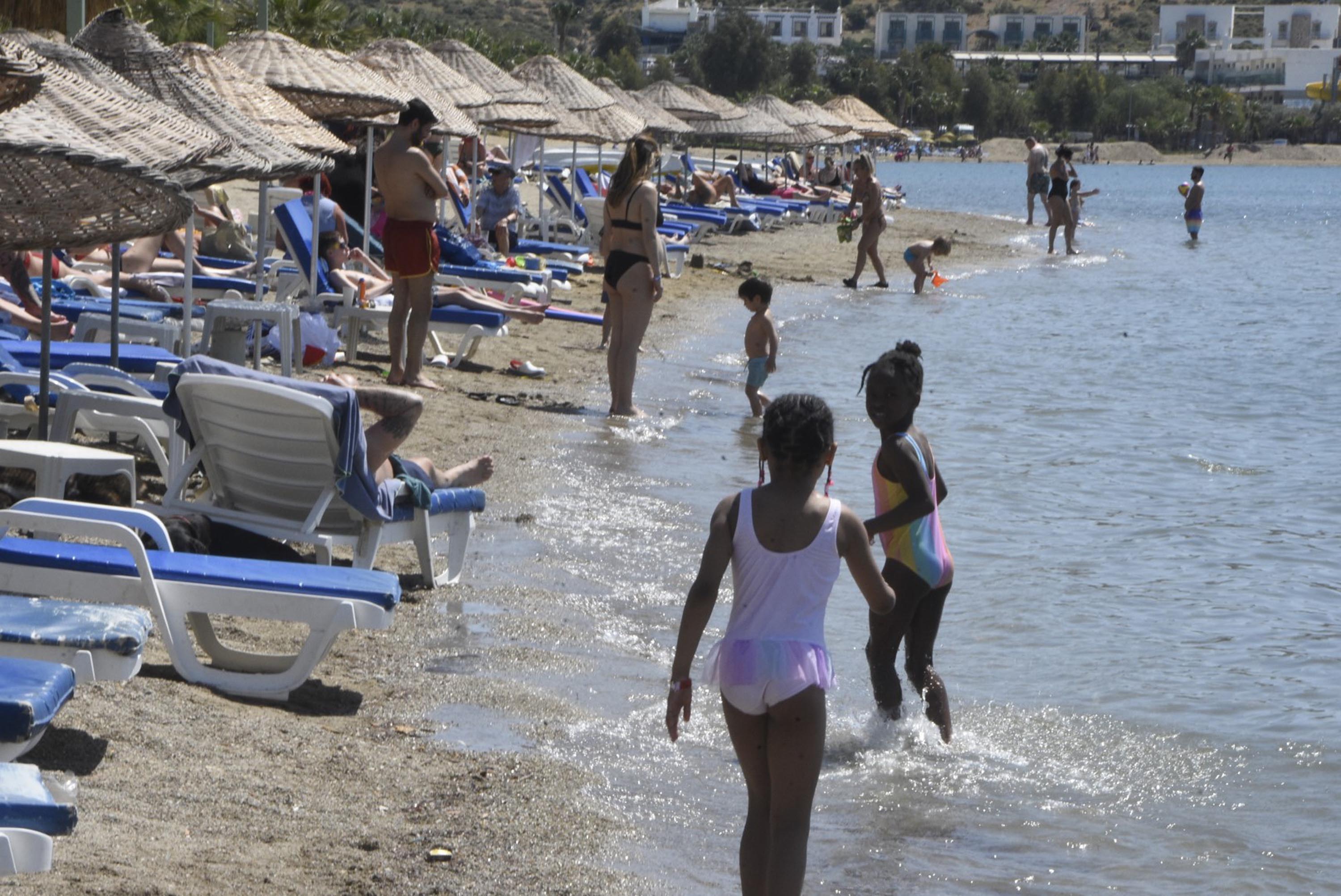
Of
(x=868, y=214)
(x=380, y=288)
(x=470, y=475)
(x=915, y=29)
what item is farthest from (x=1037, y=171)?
(x=915, y=29)

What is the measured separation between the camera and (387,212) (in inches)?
378

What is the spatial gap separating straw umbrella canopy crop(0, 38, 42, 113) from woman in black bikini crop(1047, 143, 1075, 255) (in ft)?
81.8

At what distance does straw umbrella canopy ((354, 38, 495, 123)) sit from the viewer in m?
15.6

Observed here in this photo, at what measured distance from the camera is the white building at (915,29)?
190875 millimetres

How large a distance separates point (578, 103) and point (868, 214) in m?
3.95

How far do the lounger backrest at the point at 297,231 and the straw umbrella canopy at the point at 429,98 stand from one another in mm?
2483

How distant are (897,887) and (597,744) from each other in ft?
3.58

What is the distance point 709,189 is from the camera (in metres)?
30.6

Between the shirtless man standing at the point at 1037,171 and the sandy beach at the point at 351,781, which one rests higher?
the shirtless man standing at the point at 1037,171

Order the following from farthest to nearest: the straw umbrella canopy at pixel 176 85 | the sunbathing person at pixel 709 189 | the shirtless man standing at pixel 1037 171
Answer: the shirtless man standing at pixel 1037 171 < the sunbathing person at pixel 709 189 < the straw umbrella canopy at pixel 176 85

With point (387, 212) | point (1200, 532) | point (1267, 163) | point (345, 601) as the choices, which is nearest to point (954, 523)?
point (1200, 532)

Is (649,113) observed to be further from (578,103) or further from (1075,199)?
(578,103)

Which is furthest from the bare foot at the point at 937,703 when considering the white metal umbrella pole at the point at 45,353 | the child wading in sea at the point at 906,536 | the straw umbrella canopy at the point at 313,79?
the straw umbrella canopy at the point at 313,79

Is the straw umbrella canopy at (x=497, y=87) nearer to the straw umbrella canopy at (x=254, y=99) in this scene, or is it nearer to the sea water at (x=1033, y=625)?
the sea water at (x=1033, y=625)
